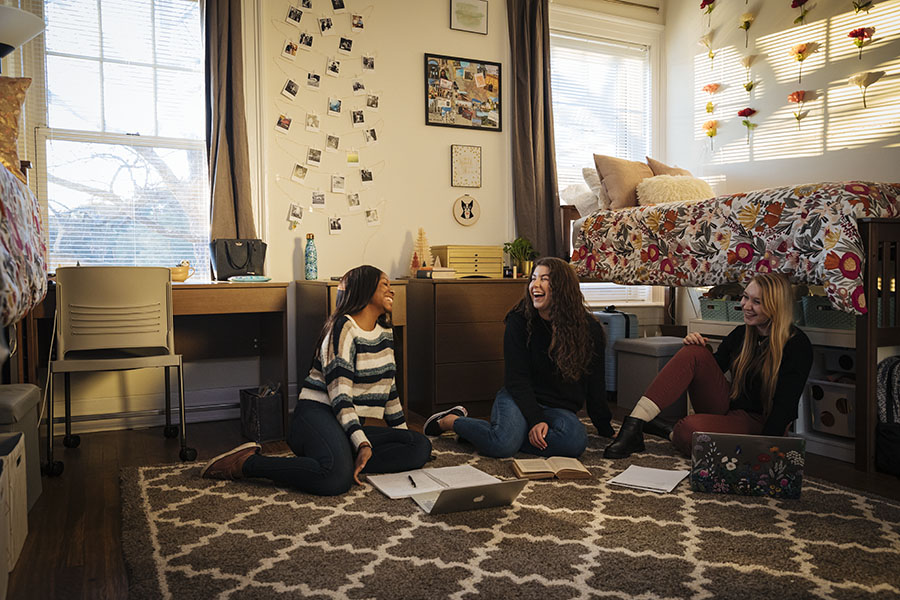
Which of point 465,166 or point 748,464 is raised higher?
point 465,166

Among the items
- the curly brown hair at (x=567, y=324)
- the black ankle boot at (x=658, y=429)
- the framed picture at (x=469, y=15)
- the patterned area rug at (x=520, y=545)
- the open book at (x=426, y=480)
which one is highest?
the framed picture at (x=469, y=15)

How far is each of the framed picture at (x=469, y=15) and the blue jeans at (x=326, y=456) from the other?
2.72 meters

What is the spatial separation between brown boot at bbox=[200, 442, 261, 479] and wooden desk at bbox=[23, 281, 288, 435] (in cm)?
77

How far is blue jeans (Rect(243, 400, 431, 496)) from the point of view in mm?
2320

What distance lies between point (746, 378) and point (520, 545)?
1323 millimetres

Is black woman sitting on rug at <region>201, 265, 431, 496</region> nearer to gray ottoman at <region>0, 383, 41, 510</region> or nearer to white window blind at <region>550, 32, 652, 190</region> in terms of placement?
gray ottoman at <region>0, 383, 41, 510</region>

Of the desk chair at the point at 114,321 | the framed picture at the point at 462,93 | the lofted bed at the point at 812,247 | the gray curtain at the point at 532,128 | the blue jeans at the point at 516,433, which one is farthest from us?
the gray curtain at the point at 532,128

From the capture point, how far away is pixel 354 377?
251 centimetres

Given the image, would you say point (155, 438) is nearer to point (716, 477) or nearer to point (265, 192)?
point (265, 192)

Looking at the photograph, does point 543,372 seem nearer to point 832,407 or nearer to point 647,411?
point 647,411

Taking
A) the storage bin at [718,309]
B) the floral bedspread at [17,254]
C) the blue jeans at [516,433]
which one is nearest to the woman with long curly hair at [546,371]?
the blue jeans at [516,433]

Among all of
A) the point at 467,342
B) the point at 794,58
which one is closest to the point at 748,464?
the point at 467,342

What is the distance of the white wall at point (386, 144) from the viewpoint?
382 cm

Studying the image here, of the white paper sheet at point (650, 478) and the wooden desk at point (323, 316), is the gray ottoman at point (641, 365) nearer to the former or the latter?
the white paper sheet at point (650, 478)
